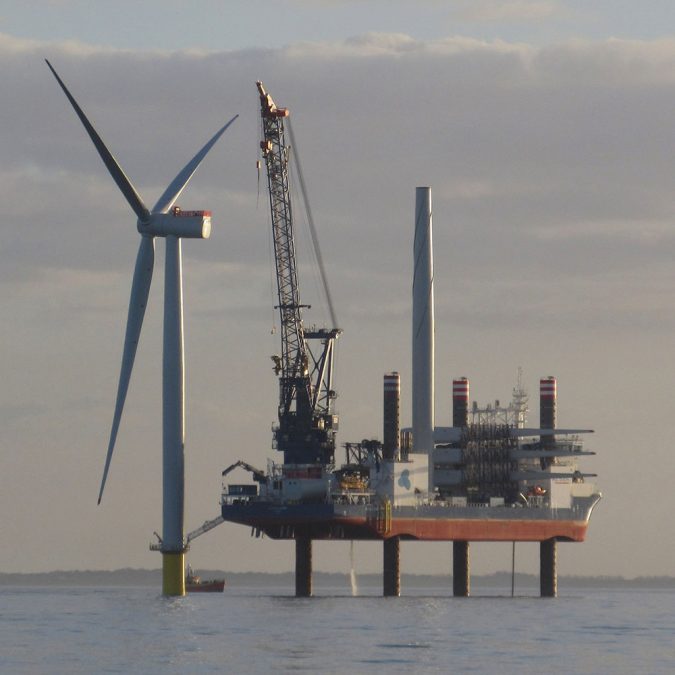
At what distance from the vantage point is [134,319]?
145 m

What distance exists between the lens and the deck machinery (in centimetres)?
16600

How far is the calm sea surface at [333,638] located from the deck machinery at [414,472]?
293 inches

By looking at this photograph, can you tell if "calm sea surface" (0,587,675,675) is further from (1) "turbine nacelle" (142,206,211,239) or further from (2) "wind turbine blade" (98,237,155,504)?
(1) "turbine nacelle" (142,206,211,239)

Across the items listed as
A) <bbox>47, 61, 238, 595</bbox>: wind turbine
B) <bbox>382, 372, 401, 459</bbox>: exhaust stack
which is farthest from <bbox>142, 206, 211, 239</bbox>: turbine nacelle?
<bbox>382, 372, 401, 459</bbox>: exhaust stack

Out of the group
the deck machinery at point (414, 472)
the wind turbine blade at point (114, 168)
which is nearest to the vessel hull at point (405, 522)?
the deck machinery at point (414, 472)

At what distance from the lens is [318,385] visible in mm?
170875

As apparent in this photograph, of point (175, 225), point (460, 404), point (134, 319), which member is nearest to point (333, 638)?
point (134, 319)

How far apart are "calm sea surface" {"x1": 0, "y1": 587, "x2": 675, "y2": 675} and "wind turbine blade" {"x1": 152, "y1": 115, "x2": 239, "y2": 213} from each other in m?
31.5

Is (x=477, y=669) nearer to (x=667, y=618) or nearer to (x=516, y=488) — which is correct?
(x=667, y=618)

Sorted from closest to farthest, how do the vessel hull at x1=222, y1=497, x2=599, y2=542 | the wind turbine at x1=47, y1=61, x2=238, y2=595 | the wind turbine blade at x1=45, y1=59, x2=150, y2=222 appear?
1. the wind turbine blade at x1=45, y1=59, x2=150, y2=222
2. the wind turbine at x1=47, y1=61, x2=238, y2=595
3. the vessel hull at x1=222, y1=497, x2=599, y2=542

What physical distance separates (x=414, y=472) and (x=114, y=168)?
4441cm

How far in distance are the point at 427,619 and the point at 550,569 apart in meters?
49.1

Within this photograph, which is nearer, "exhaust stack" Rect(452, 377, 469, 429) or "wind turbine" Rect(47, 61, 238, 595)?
"wind turbine" Rect(47, 61, 238, 595)

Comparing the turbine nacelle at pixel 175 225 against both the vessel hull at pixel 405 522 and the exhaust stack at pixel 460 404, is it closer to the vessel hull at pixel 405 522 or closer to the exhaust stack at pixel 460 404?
the vessel hull at pixel 405 522
